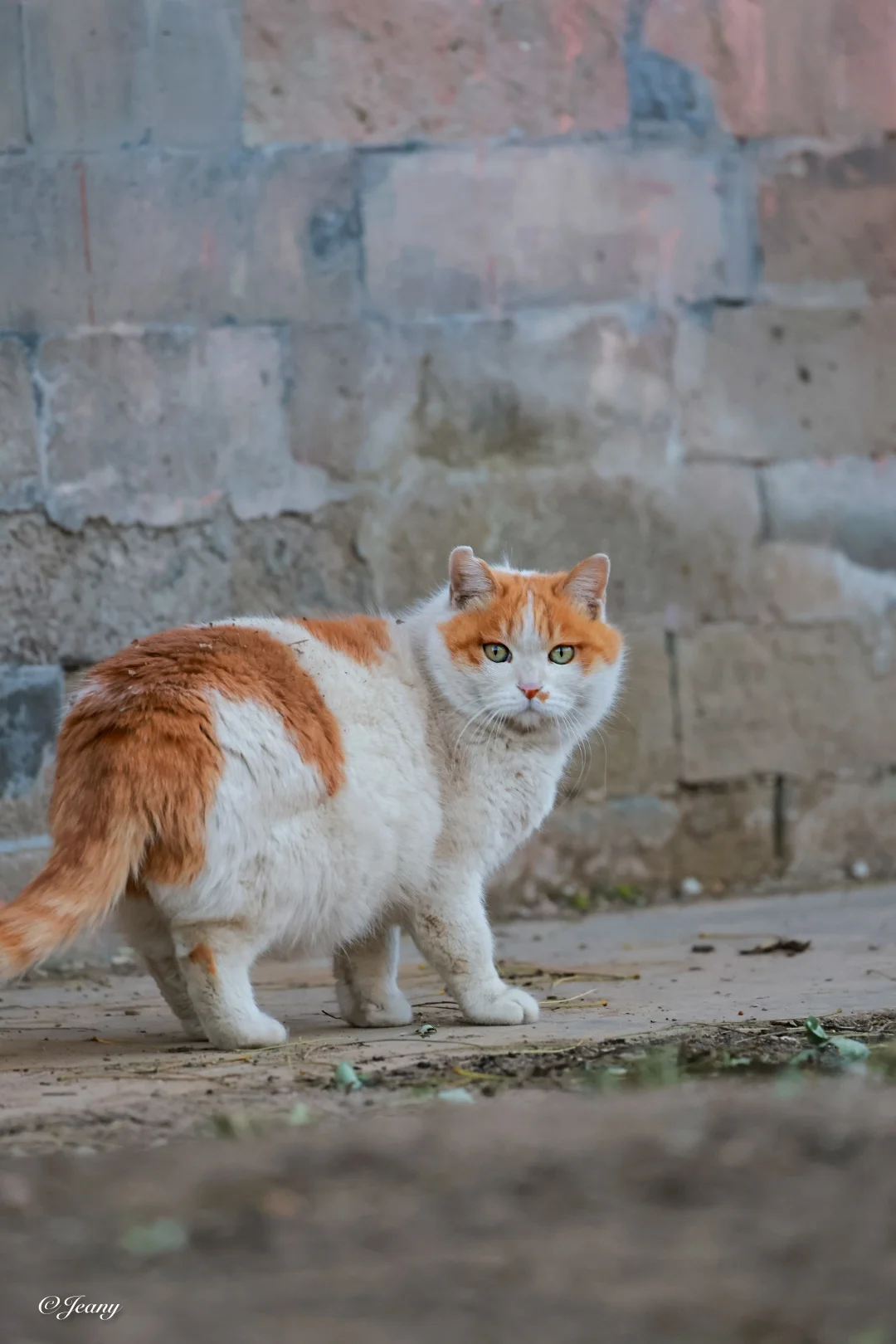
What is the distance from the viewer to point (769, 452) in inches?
215

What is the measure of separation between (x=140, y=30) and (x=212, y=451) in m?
1.20

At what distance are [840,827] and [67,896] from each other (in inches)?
131

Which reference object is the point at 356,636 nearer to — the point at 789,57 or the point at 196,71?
the point at 196,71

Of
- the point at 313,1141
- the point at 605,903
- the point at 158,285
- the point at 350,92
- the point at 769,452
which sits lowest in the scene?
the point at 605,903

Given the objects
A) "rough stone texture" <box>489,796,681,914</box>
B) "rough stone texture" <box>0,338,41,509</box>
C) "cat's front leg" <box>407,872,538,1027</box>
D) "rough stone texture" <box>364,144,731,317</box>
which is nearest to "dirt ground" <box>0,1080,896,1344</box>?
"cat's front leg" <box>407,872,538,1027</box>

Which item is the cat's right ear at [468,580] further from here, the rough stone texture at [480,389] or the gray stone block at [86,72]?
the gray stone block at [86,72]

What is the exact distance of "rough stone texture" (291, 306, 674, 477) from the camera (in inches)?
193

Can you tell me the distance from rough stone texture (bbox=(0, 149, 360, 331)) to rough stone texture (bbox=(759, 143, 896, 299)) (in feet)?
4.86

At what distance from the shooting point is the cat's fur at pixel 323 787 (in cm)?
301

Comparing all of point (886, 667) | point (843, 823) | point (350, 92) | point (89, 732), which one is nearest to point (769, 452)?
point (886, 667)

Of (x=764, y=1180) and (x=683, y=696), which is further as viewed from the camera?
(x=683, y=696)

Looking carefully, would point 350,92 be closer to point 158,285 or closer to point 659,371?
point 158,285

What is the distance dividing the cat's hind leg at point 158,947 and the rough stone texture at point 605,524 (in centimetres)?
184

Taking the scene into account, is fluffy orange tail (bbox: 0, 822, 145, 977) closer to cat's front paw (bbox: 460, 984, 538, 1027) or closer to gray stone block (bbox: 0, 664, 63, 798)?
cat's front paw (bbox: 460, 984, 538, 1027)
